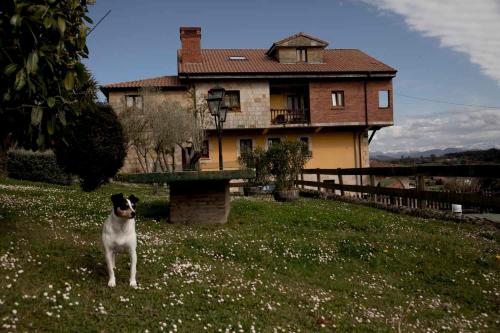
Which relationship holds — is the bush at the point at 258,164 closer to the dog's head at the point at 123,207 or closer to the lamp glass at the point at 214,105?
the lamp glass at the point at 214,105

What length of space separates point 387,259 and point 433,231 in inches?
132

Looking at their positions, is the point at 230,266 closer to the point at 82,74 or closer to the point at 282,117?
the point at 82,74

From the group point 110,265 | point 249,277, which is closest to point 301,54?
point 249,277

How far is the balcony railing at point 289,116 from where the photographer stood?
3375 centimetres

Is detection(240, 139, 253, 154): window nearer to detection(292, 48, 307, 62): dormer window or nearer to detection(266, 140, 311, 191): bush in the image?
detection(292, 48, 307, 62): dormer window

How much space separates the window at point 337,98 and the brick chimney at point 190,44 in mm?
11492

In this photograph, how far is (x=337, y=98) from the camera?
3441 cm

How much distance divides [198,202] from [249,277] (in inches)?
168

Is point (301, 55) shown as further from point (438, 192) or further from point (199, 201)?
point (199, 201)

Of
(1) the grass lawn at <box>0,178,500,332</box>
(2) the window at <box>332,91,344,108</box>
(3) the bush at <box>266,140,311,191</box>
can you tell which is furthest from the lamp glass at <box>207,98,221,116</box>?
(2) the window at <box>332,91,344,108</box>

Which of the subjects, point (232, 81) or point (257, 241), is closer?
point (257, 241)

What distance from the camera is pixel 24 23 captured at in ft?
16.4

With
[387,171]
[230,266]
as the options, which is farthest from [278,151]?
[230,266]

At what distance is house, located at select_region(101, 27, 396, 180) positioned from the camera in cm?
3256
